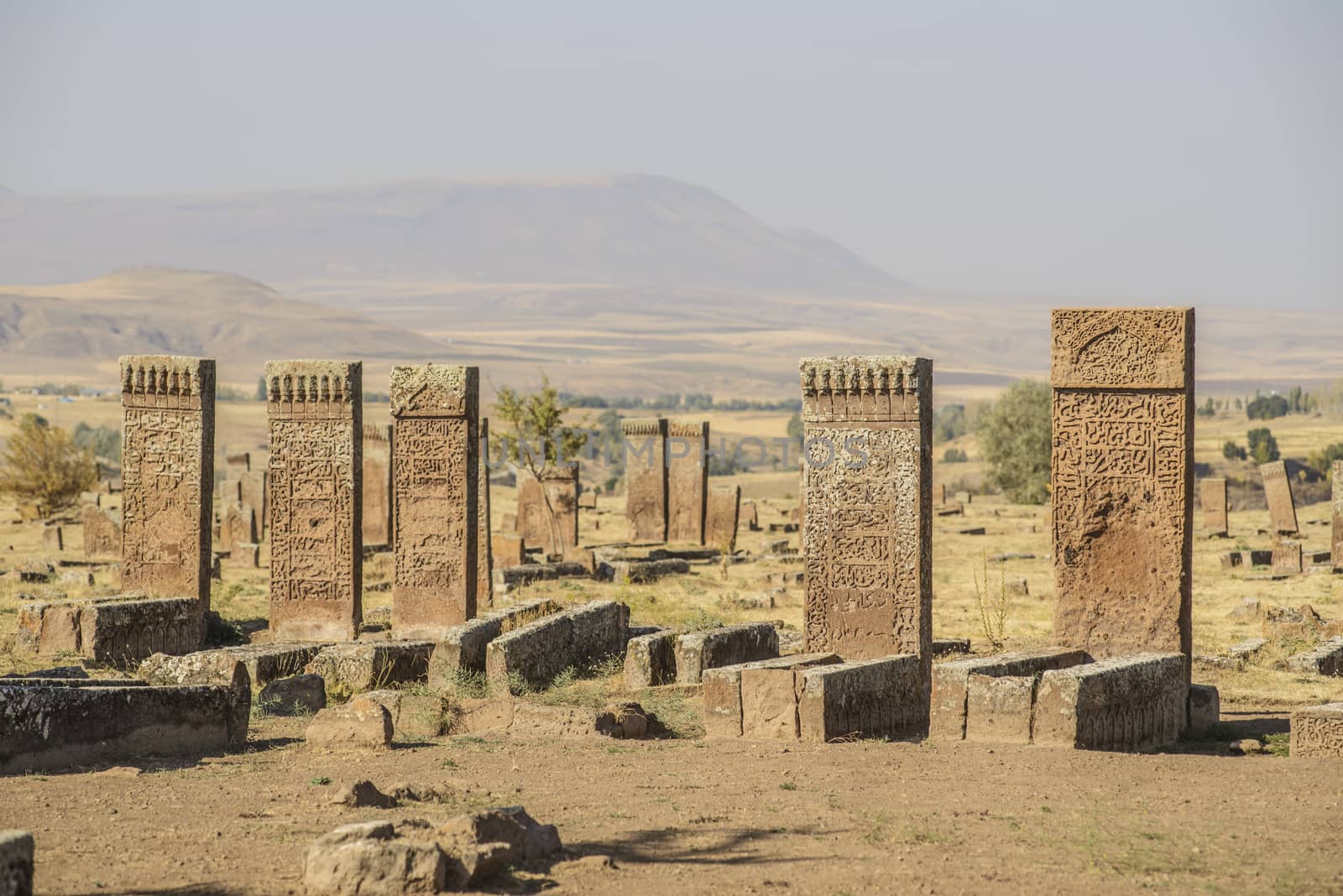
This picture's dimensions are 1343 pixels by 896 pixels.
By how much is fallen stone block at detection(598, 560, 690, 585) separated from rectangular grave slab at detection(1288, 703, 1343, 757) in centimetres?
1332

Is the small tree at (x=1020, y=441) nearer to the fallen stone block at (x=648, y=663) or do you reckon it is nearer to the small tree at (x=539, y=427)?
the small tree at (x=539, y=427)

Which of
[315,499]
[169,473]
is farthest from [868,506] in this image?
[169,473]

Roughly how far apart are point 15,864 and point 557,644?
7.95 m

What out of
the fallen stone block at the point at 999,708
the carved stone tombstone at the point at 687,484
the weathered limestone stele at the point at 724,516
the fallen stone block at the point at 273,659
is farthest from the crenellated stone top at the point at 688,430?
the fallen stone block at the point at 999,708

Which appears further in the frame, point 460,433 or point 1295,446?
point 1295,446

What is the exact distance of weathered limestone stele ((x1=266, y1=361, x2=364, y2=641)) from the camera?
1636 cm

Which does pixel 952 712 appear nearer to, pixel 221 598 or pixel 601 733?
pixel 601 733

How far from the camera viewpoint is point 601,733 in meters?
10.7

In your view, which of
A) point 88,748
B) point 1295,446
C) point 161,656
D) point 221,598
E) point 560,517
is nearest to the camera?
point 88,748

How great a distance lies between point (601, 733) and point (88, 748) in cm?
311

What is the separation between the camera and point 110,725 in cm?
943

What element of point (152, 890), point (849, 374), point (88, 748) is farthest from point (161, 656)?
point (152, 890)

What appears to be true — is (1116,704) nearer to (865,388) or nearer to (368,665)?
(865,388)

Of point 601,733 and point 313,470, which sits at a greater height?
point 313,470
